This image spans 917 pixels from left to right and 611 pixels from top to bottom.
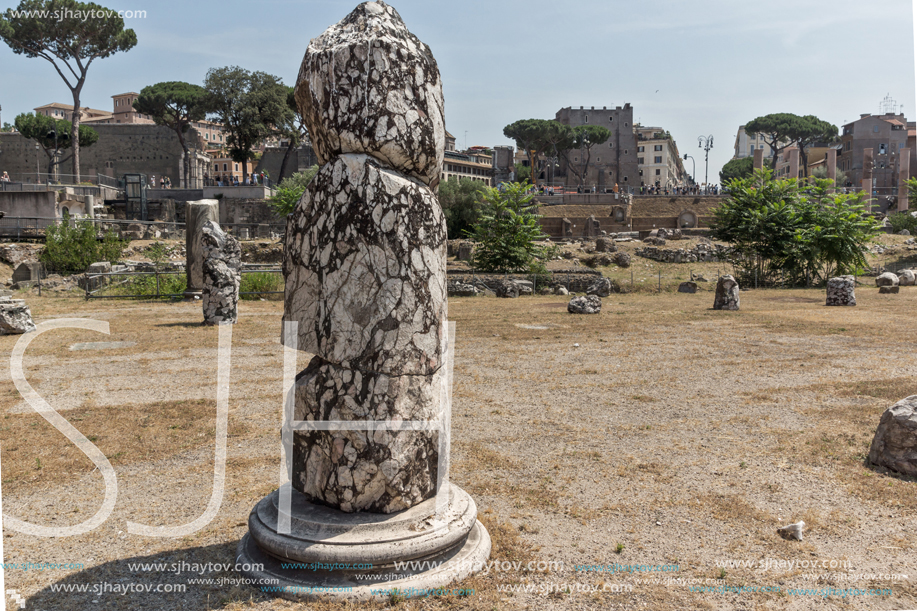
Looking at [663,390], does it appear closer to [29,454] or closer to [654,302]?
[29,454]

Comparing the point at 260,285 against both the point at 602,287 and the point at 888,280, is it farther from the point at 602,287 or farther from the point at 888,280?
the point at 888,280

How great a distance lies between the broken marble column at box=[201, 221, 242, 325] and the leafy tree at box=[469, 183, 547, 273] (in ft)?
40.2

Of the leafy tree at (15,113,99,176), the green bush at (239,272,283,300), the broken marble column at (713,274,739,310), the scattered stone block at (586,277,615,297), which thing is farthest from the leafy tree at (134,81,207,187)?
the broken marble column at (713,274,739,310)

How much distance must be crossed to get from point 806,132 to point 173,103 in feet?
213

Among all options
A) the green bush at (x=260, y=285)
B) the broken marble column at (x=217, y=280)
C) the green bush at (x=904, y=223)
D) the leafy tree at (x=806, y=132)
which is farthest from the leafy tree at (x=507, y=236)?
the leafy tree at (x=806, y=132)

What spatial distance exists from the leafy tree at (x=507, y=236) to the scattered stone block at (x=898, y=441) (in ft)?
58.6

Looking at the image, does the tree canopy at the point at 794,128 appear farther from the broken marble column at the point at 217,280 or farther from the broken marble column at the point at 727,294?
the broken marble column at the point at 217,280

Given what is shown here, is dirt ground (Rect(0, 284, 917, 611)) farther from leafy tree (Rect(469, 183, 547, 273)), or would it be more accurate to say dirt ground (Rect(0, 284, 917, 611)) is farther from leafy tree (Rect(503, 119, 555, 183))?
leafy tree (Rect(503, 119, 555, 183))

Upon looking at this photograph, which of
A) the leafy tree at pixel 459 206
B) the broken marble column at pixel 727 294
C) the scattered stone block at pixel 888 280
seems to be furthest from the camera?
the leafy tree at pixel 459 206

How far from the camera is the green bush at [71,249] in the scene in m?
21.4

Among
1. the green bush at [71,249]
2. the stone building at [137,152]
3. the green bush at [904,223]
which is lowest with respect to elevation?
the green bush at [71,249]

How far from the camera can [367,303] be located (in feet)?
10.8

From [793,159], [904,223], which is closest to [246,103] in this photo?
[904,223]

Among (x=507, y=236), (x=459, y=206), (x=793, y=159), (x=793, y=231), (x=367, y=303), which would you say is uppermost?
(x=793, y=159)
